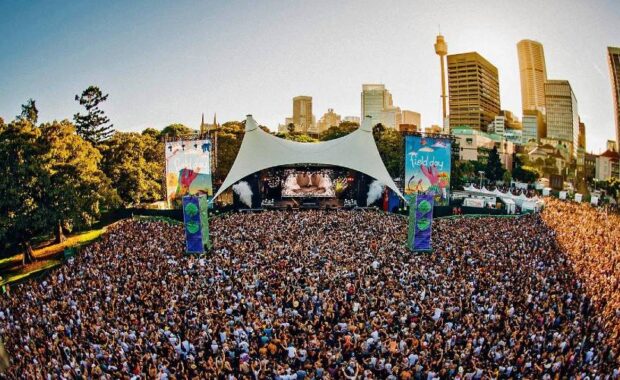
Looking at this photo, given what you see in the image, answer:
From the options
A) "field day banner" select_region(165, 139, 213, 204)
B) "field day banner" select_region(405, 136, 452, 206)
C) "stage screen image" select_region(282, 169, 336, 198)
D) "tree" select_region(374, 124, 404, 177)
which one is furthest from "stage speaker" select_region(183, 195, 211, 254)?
"tree" select_region(374, 124, 404, 177)

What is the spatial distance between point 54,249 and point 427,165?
2147cm

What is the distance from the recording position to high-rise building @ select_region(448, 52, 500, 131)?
368 ft

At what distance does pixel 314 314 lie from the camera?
9.62 metres

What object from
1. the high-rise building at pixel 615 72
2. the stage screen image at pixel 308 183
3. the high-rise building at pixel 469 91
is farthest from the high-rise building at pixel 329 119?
the stage screen image at pixel 308 183

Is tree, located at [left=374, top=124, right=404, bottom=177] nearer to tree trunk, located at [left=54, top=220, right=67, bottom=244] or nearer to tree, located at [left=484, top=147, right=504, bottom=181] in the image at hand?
tree, located at [left=484, top=147, right=504, bottom=181]

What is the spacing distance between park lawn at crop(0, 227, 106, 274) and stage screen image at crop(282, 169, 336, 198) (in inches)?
472

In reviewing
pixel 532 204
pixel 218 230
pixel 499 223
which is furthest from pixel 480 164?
pixel 218 230

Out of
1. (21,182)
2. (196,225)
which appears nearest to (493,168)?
(196,225)

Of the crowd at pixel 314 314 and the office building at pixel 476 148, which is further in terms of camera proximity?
the office building at pixel 476 148

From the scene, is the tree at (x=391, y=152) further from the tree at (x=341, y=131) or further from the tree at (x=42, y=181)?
the tree at (x=42, y=181)

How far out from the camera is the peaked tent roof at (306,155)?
24.2 meters

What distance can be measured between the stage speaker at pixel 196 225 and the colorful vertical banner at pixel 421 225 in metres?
8.16

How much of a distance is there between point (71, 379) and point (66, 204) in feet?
42.3

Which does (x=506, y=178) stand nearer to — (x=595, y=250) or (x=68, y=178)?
(x=595, y=250)
